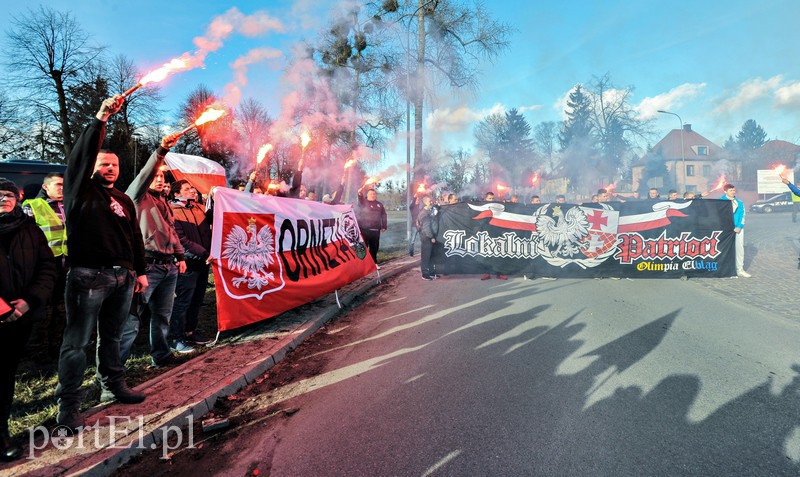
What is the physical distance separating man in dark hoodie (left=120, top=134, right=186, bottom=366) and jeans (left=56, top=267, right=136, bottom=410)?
49cm

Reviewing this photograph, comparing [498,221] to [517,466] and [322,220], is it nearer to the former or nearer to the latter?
[322,220]

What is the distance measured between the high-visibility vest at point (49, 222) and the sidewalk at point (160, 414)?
199 centimetres

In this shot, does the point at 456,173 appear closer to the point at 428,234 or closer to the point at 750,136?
the point at 428,234

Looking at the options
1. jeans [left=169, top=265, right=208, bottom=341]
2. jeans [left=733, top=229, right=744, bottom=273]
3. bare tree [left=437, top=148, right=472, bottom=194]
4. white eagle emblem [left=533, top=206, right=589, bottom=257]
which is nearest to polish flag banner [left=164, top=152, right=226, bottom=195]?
jeans [left=169, top=265, right=208, bottom=341]

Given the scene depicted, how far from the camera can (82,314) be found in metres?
2.74

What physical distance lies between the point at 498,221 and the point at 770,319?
15.8 feet

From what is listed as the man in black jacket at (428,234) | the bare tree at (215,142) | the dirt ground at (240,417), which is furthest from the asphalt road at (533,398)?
the bare tree at (215,142)

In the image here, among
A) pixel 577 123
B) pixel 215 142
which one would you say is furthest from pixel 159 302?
pixel 577 123

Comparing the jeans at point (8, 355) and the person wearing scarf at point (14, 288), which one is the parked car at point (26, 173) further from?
the jeans at point (8, 355)

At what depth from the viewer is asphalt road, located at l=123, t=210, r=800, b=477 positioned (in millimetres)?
2352

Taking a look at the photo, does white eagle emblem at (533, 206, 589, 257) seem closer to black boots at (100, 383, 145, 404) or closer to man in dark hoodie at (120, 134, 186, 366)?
man in dark hoodie at (120, 134, 186, 366)

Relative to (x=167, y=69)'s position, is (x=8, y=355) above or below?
below

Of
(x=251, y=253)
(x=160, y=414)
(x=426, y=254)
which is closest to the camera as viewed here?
(x=160, y=414)

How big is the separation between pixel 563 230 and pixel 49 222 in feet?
28.1
